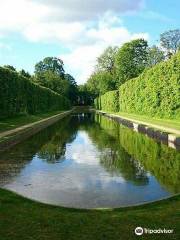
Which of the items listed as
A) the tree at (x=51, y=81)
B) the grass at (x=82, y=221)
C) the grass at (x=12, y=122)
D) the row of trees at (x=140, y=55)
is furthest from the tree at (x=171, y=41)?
the grass at (x=82, y=221)

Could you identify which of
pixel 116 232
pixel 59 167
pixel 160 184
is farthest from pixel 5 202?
pixel 59 167

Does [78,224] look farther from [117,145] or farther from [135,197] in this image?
[117,145]

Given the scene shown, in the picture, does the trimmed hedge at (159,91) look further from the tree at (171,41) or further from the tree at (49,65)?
the tree at (49,65)

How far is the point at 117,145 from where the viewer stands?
19844mm

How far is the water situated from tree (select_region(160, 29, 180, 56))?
7555cm

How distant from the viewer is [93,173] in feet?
41.1

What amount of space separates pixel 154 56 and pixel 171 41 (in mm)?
4968

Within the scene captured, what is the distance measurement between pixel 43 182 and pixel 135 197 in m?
3.03

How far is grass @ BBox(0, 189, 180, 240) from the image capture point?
5805 mm

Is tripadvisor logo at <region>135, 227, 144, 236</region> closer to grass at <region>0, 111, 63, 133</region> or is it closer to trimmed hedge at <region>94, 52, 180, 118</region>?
grass at <region>0, 111, 63, 133</region>

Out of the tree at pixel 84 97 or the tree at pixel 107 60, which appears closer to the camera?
the tree at pixel 107 60

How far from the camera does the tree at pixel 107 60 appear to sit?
10456 centimetres

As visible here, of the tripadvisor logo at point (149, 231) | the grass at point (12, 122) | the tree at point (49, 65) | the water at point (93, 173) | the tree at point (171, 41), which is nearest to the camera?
the tripadvisor logo at point (149, 231)

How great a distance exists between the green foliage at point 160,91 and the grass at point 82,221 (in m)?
23.5
